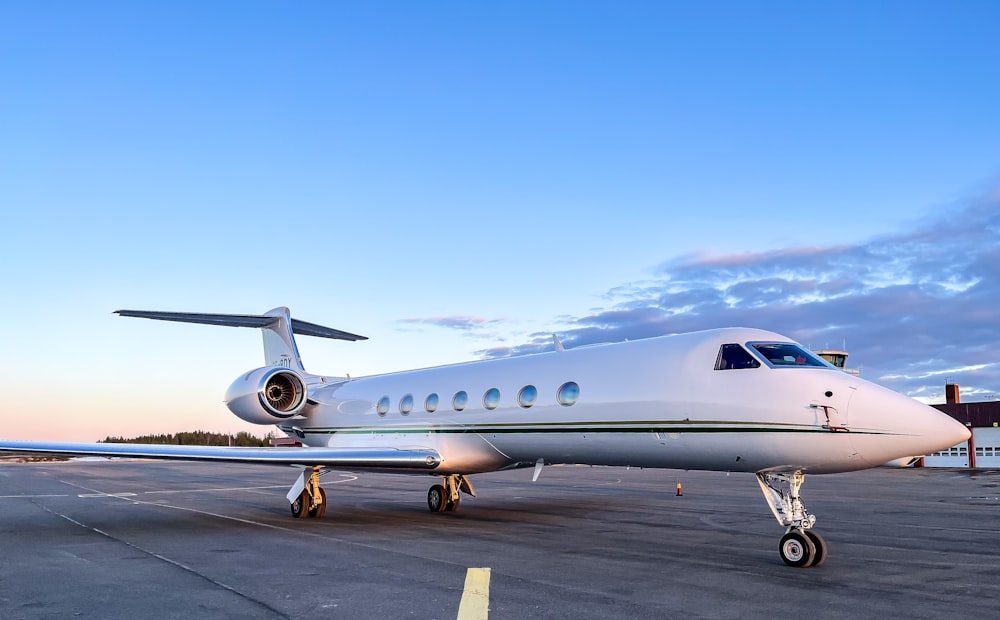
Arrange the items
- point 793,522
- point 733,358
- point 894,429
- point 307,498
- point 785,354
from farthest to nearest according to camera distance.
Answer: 1. point 307,498
2. point 733,358
3. point 785,354
4. point 793,522
5. point 894,429

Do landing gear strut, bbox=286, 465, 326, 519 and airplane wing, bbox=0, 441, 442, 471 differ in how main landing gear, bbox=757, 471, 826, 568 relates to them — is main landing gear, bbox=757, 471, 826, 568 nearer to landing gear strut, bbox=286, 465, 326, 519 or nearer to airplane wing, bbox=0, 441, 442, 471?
airplane wing, bbox=0, 441, 442, 471

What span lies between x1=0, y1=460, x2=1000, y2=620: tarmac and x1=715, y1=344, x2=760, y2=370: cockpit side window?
94.7 inches

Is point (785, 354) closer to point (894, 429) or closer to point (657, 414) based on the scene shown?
point (894, 429)

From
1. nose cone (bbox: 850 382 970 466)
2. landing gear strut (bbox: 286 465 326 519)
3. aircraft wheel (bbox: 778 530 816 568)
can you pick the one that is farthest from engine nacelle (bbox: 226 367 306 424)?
nose cone (bbox: 850 382 970 466)

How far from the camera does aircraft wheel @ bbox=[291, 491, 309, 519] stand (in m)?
14.8

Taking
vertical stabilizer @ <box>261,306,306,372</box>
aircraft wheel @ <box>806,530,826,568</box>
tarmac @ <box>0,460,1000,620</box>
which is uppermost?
vertical stabilizer @ <box>261,306,306,372</box>

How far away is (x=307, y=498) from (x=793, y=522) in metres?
9.17

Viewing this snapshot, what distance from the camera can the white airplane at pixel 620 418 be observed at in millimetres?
8844

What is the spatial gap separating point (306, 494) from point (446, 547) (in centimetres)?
509

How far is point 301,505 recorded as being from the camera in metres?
14.8

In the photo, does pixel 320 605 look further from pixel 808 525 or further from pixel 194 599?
pixel 808 525

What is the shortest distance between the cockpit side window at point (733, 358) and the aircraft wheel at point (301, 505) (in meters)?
8.55

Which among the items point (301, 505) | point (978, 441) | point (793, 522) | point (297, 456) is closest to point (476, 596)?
point (793, 522)

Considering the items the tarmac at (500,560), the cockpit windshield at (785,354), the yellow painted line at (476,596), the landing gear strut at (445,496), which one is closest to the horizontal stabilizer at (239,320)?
the tarmac at (500,560)
